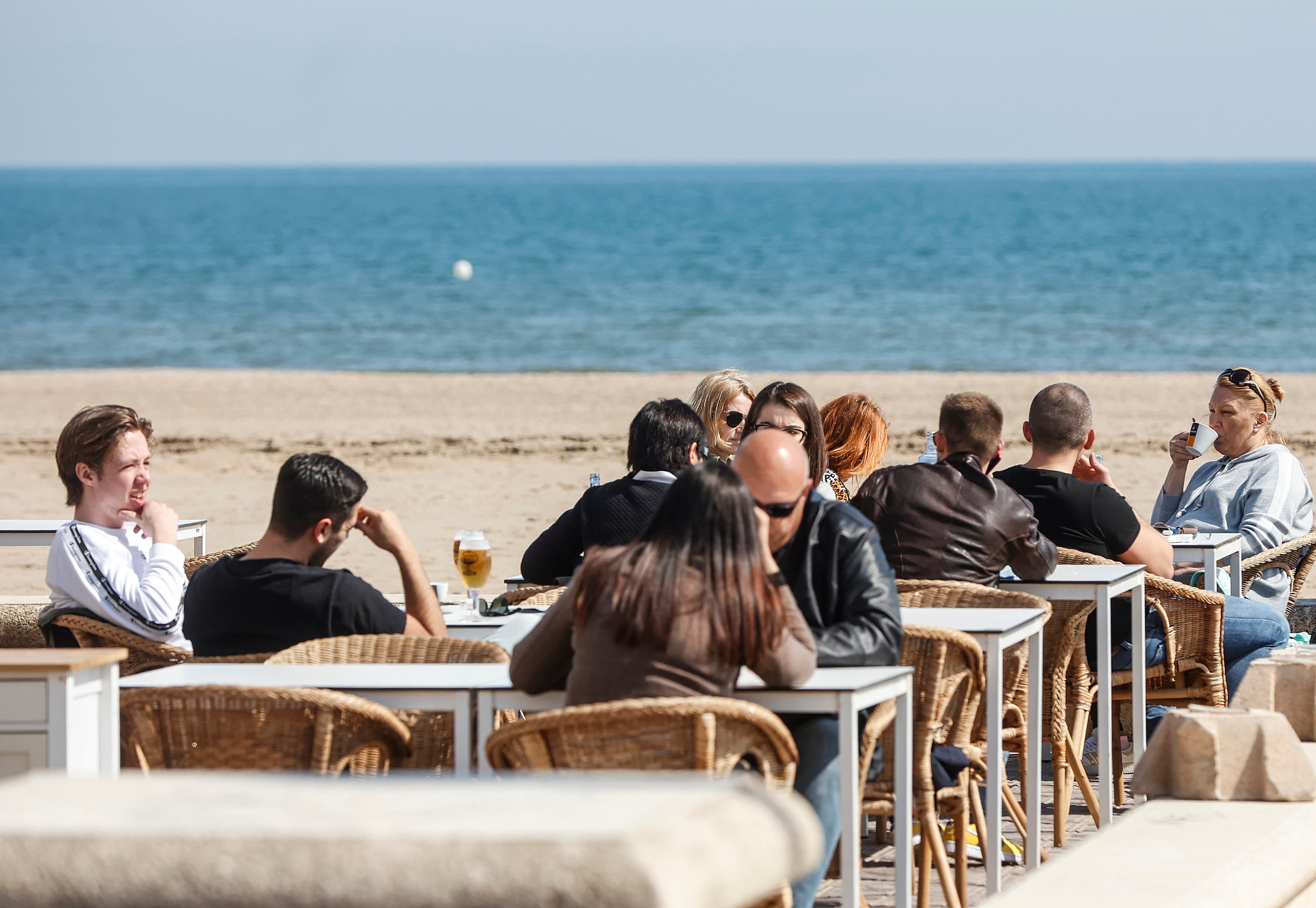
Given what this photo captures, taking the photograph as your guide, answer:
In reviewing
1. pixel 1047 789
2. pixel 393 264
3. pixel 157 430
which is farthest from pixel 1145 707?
pixel 393 264

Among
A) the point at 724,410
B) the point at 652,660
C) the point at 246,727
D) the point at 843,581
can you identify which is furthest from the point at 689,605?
the point at 724,410

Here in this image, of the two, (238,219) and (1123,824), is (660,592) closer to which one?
(1123,824)

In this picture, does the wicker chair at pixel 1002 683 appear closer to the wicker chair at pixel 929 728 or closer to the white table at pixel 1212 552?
the wicker chair at pixel 929 728

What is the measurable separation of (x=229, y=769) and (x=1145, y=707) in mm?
2770

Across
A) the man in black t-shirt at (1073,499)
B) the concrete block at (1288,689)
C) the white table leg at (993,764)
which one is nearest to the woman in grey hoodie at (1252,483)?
the man in black t-shirt at (1073,499)

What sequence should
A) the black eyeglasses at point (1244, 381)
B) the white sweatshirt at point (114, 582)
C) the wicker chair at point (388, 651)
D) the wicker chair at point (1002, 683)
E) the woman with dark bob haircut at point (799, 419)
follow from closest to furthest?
the wicker chair at point (388, 651) < the wicker chair at point (1002, 683) < the white sweatshirt at point (114, 582) < the woman with dark bob haircut at point (799, 419) < the black eyeglasses at point (1244, 381)

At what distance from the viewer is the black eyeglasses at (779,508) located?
3561 mm

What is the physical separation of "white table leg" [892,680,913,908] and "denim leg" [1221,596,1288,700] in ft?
7.10

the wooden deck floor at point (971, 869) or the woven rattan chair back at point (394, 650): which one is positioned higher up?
the woven rattan chair back at point (394, 650)

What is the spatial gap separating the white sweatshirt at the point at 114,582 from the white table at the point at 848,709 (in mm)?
1332

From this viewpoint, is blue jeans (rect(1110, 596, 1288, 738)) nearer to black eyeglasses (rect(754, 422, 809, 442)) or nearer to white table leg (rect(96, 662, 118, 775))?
black eyeglasses (rect(754, 422, 809, 442))

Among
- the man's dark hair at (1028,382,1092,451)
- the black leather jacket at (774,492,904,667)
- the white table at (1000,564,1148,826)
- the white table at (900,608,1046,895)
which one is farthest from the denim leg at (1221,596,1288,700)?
the black leather jacket at (774,492,904,667)

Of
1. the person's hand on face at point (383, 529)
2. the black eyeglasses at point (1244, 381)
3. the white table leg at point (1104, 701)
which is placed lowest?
the white table leg at point (1104, 701)

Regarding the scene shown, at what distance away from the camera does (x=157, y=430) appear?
16047mm
